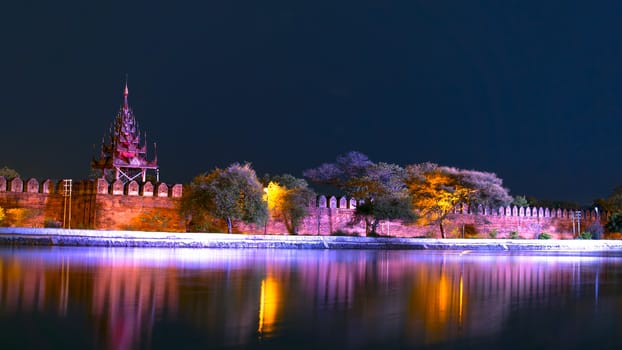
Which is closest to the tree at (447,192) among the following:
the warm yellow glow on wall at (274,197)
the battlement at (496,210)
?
the battlement at (496,210)

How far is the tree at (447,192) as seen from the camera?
42.5 m

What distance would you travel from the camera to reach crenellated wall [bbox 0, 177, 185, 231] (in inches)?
1241

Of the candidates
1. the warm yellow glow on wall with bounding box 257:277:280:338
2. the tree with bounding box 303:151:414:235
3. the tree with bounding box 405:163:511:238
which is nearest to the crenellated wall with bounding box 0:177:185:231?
the tree with bounding box 303:151:414:235

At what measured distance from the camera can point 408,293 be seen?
38.5ft

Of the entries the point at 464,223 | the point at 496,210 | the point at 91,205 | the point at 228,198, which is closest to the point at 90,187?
the point at 91,205

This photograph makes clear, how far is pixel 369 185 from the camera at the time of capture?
1609 inches

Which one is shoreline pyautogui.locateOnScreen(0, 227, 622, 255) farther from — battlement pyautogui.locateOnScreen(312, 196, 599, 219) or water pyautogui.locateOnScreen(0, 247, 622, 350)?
water pyautogui.locateOnScreen(0, 247, 622, 350)

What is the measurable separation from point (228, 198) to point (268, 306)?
22.4m

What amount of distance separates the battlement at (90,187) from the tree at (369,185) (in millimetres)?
11335

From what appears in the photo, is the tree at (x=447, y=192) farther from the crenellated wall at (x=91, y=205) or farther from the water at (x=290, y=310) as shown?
the water at (x=290, y=310)

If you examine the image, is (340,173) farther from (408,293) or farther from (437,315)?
(437,315)

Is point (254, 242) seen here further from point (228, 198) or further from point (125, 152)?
point (125, 152)

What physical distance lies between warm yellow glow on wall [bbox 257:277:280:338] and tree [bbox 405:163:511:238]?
30.0 meters

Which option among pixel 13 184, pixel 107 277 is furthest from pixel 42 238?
pixel 107 277
